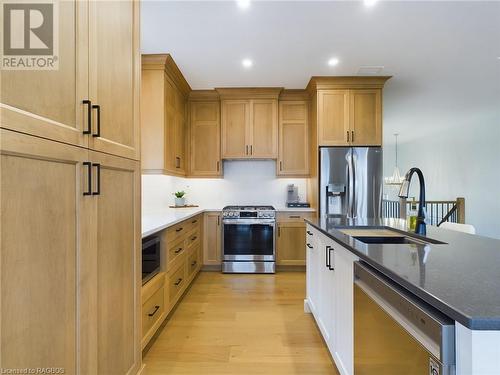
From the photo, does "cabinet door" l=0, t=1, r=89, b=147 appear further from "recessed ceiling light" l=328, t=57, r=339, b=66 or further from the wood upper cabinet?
the wood upper cabinet

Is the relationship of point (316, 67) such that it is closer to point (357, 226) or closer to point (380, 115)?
point (380, 115)

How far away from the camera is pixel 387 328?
39.9 inches

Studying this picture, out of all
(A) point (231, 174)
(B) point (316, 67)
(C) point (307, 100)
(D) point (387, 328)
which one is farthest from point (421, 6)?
(A) point (231, 174)

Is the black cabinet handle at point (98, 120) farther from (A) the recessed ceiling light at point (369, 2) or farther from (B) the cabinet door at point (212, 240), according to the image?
(B) the cabinet door at point (212, 240)

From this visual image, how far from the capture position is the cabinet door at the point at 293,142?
4309mm

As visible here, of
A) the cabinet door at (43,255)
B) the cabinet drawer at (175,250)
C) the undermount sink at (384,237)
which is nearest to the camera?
the cabinet door at (43,255)

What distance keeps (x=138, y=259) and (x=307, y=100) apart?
3554mm

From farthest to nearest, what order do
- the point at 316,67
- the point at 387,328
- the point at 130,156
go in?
the point at 316,67
the point at 130,156
the point at 387,328

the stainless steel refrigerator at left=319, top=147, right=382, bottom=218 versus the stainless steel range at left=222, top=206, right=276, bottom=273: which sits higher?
the stainless steel refrigerator at left=319, top=147, right=382, bottom=218

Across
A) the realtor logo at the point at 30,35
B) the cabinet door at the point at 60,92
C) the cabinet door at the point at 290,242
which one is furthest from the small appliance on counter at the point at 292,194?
the realtor logo at the point at 30,35

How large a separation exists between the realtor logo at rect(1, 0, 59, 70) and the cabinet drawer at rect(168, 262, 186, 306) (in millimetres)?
2034

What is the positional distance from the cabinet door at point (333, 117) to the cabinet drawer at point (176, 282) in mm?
2432

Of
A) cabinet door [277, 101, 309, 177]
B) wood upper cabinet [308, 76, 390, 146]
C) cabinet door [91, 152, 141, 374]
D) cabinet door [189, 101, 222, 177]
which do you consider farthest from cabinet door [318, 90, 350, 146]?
cabinet door [91, 152, 141, 374]

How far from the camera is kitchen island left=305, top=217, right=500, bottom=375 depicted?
642mm
